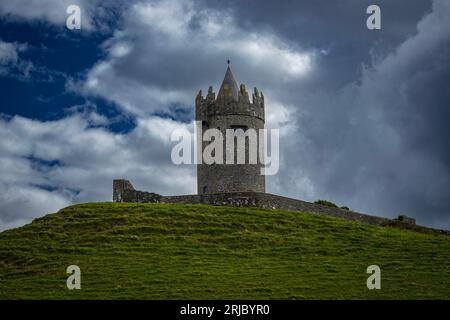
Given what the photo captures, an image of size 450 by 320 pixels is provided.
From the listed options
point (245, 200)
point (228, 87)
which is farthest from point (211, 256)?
point (228, 87)

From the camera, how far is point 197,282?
33.9 metres

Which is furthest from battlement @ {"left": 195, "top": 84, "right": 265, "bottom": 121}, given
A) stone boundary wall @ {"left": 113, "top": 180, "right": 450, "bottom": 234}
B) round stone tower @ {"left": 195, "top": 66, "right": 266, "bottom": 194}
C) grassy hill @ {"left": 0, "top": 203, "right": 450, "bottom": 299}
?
grassy hill @ {"left": 0, "top": 203, "right": 450, "bottom": 299}

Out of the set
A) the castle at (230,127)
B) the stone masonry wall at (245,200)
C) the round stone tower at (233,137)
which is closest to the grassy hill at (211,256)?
the stone masonry wall at (245,200)

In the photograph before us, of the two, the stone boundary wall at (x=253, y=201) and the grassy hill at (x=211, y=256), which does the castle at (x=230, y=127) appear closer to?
the stone boundary wall at (x=253, y=201)

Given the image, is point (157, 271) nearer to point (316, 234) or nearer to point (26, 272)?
point (26, 272)

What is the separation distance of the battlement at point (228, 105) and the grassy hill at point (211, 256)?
51.6 ft

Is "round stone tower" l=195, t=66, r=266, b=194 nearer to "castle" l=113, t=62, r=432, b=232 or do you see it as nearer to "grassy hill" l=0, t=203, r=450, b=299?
"castle" l=113, t=62, r=432, b=232

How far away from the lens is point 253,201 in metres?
53.0

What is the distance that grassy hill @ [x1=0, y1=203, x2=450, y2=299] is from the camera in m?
33.1

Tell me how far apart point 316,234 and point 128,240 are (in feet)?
40.9

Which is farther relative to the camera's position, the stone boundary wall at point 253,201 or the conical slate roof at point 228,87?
the conical slate roof at point 228,87

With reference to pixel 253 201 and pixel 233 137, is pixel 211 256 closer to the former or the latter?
pixel 253 201

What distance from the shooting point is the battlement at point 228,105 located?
64812 mm

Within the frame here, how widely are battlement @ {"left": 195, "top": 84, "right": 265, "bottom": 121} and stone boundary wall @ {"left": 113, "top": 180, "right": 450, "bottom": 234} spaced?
12.3 metres
